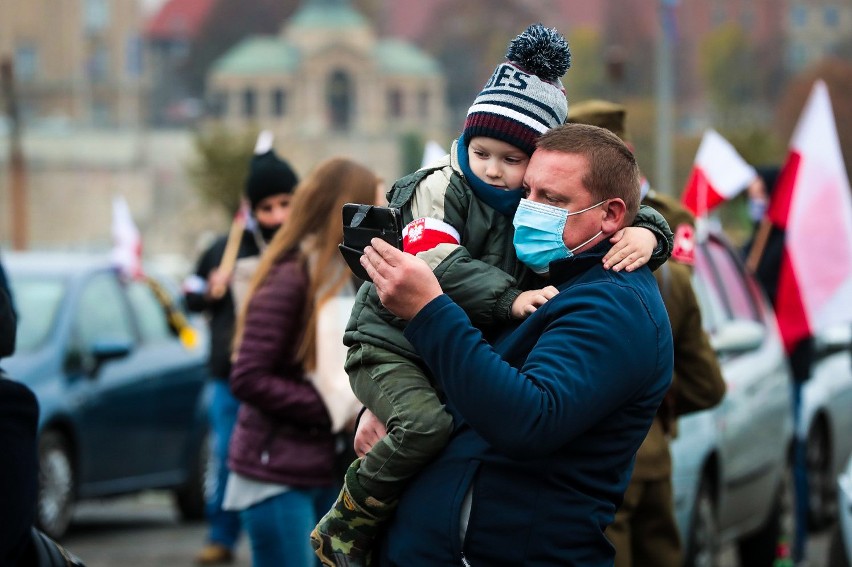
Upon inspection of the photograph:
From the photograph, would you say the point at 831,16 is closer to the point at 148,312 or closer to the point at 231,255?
the point at 148,312

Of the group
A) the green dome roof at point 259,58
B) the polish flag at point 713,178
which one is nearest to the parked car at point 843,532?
the polish flag at point 713,178

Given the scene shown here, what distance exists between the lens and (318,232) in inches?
221

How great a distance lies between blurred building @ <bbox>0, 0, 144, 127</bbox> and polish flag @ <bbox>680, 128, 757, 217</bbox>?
114 meters

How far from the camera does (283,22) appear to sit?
462 ft

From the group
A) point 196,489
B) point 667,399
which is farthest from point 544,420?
point 196,489

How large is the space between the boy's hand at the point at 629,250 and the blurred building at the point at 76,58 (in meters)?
119

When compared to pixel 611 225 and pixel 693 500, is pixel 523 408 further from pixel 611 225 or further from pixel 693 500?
pixel 693 500

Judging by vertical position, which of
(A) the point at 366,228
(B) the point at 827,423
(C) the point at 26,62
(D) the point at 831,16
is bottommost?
(C) the point at 26,62

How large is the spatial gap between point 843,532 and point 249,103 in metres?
128

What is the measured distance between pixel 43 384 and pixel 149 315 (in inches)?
77.2

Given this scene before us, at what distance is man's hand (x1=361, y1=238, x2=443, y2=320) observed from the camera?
126 inches

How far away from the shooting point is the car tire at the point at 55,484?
32.2 feet

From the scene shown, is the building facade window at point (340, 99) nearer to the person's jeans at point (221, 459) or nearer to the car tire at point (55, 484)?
the car tire at point (55, 484)

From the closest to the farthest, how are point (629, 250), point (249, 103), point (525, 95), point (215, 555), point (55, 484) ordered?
point (629, 250) → point (525, 95) → point (215, 555) → point (55, 484) → point (249, 103)
